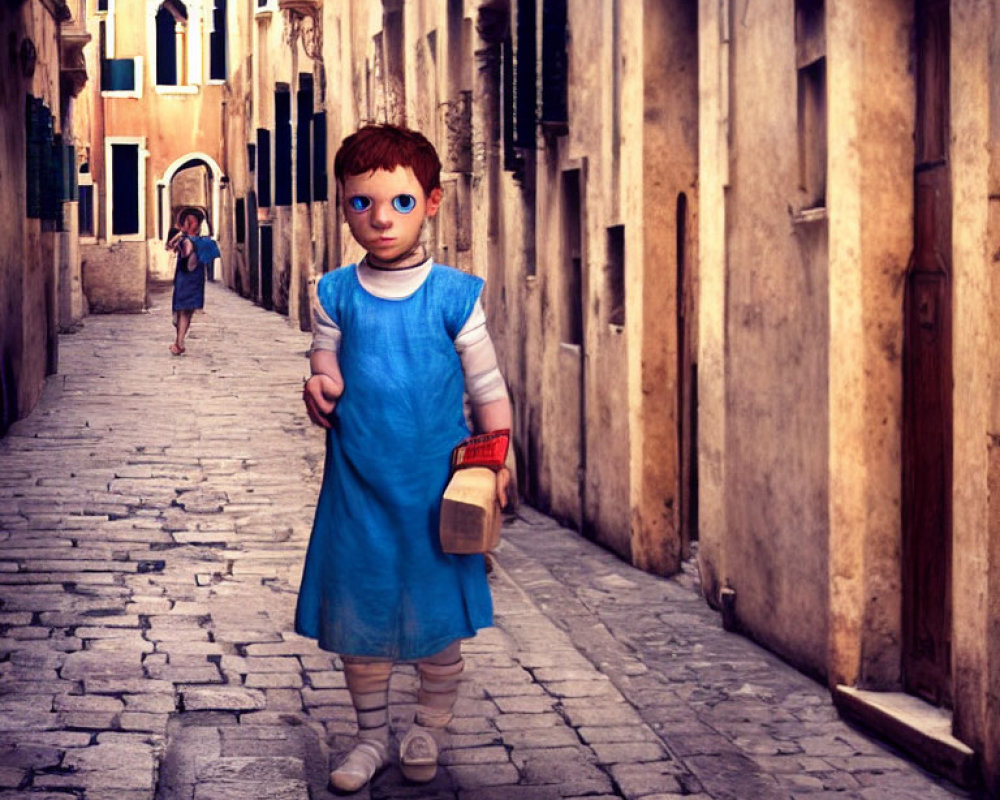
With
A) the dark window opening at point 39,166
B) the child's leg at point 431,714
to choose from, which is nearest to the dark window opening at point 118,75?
the dark window opening at point 39,166

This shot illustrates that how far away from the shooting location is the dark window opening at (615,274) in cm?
1012

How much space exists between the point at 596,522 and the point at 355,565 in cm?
533

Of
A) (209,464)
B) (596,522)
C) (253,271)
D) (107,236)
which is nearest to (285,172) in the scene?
(253,271)

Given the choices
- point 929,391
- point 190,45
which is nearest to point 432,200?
point 929,391

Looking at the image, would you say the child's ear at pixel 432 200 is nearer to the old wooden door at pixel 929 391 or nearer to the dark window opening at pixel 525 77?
the old wooden door at pixel 929 391

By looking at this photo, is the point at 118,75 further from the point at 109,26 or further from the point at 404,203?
the point at 404,203

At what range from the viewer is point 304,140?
2739 centimetres

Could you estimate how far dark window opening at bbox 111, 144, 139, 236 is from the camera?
3616 cm

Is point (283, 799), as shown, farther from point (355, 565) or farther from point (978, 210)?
point (978, 210)

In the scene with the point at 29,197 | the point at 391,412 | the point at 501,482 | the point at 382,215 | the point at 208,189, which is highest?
the point at 208,189

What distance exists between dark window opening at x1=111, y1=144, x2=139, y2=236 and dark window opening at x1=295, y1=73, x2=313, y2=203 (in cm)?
930

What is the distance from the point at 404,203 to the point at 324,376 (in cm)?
55

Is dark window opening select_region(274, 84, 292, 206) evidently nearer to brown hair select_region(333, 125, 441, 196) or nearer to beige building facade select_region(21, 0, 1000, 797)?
beige building facade select_region(21, 0, 1000, 797)

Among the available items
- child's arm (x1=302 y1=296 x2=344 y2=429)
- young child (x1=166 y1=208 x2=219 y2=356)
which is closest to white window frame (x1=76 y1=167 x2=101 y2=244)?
young child (x1=166 y1=208 x2=219 y2=356)
